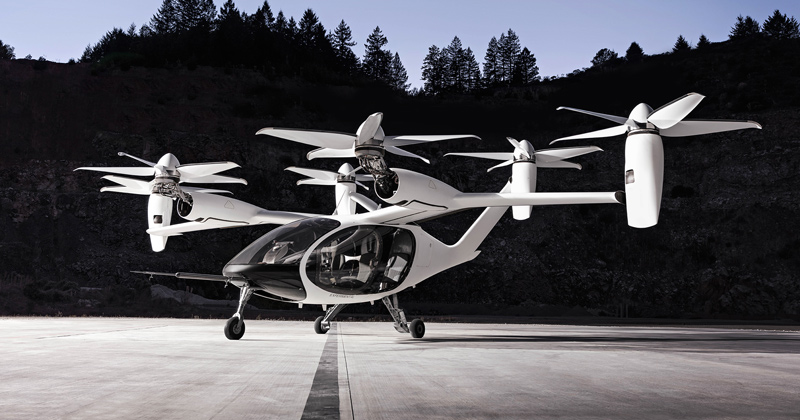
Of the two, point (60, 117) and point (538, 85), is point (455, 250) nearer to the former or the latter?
point (60, 117)

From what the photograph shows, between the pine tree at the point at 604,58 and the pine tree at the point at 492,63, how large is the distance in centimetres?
1630

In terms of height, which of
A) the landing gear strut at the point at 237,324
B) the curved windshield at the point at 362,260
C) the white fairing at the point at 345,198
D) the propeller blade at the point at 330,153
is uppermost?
the propeller blade at the point at 330,153

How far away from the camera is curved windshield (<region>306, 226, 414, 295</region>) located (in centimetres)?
1587

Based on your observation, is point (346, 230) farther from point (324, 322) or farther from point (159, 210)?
point (159, 210)

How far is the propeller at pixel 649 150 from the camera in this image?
48.9 feet

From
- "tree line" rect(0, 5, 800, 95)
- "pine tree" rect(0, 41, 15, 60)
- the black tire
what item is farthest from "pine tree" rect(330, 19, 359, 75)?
the black tire

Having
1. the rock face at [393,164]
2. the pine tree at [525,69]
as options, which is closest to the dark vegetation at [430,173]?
the rock face at [393,164]

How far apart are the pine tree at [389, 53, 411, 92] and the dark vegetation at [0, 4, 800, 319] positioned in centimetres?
1768

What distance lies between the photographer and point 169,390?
22.6ft

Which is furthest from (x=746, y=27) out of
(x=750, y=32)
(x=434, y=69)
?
(x=434, y=69)

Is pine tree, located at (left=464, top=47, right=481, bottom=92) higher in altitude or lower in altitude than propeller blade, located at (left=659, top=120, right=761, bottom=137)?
higher

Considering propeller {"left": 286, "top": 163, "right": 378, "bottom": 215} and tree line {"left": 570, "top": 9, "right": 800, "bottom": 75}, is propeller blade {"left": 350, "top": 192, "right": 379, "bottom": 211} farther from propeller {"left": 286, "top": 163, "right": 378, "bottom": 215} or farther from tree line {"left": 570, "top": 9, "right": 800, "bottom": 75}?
tree line {"left": 570, "top": 9, "right": 800, "bottom": 75}

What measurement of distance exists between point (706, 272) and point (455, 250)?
147 feet

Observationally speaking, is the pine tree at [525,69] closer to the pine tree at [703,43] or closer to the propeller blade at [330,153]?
the pine tree at [703,43]
